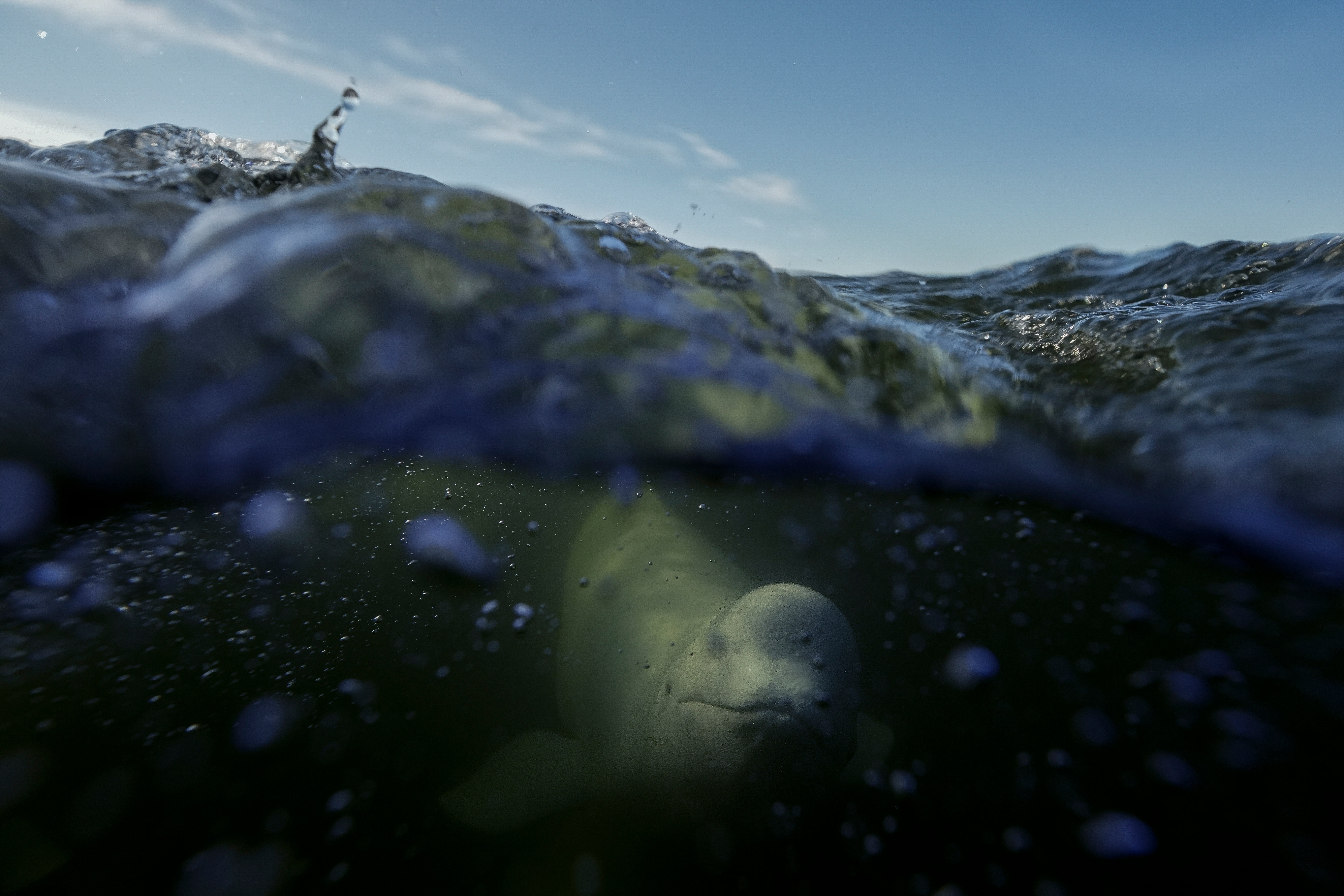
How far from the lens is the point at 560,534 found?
299cm

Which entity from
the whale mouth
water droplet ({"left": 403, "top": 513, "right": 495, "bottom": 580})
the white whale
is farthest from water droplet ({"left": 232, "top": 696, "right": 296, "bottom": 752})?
the whale mouth

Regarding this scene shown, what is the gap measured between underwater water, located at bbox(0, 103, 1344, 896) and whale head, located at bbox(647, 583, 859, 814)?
0.08 meters

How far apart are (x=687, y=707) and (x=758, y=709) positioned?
28cm

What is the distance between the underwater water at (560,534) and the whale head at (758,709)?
8 cm

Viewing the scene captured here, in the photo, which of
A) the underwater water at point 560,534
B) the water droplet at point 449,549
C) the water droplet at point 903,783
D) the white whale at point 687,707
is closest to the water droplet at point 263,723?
the underwater water at point 560,534

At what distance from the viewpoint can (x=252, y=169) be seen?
4.18 m

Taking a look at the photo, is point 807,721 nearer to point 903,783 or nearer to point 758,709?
point 758,709

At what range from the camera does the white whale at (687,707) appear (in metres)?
1.93

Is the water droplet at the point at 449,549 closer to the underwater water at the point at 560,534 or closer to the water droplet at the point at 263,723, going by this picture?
the underwater water at the point at 560,534

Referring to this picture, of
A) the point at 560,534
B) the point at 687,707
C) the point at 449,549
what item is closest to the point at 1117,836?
the point at 687,707

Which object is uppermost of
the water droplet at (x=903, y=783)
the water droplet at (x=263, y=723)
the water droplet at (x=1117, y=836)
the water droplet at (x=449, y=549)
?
the water droplet at (x=449, y=549)

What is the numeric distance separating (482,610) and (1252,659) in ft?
9.01

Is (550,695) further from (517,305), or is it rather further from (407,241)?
(407,241)

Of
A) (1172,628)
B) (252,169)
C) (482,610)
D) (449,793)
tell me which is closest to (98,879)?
(449,793)
